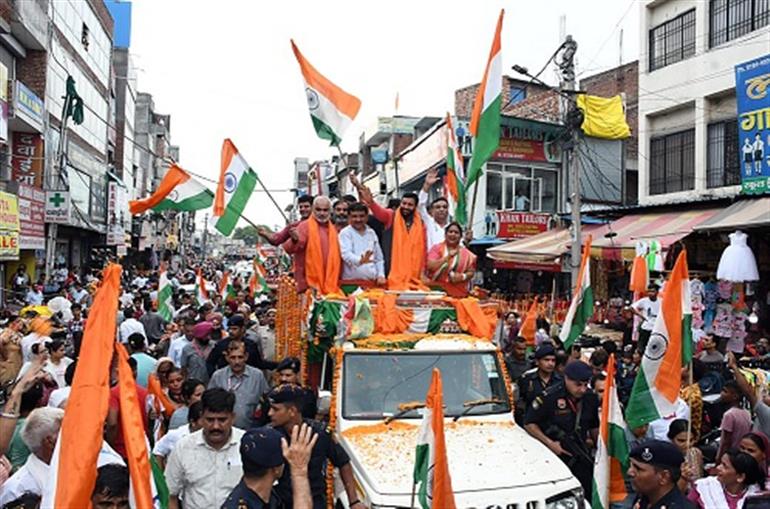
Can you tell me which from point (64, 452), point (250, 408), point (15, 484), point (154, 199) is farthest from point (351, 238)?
point (64, 452)

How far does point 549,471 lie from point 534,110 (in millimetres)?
26771

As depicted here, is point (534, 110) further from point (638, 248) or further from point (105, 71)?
point (105, 71)

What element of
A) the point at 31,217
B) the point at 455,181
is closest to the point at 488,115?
the point at 455,181

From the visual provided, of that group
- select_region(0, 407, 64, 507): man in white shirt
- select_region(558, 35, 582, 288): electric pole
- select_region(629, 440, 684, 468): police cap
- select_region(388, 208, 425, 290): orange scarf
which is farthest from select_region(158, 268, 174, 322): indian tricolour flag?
select_region(629, 440, 684, 468): police cap

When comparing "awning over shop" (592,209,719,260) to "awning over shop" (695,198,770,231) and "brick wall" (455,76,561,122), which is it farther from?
"brick wall" (455,76,561,122)

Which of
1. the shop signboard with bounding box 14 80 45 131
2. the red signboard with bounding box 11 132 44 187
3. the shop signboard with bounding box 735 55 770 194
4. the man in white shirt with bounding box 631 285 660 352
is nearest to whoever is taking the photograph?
the man in white shirt with bounding box 631 285 660 352

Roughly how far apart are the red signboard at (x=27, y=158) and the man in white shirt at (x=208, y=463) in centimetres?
2318

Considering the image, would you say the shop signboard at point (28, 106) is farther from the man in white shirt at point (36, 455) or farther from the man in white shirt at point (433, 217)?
the man in white shirt at point (36, 455)

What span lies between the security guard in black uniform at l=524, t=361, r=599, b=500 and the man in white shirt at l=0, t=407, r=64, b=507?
12.2ft

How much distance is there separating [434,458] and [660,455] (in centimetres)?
128

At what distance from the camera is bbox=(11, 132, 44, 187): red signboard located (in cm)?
2508

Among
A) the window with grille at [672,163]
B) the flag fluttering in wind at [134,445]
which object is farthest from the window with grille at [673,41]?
the flag fluttering in wind at [134,445]

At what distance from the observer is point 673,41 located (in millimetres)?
20875

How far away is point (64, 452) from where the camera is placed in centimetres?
314
